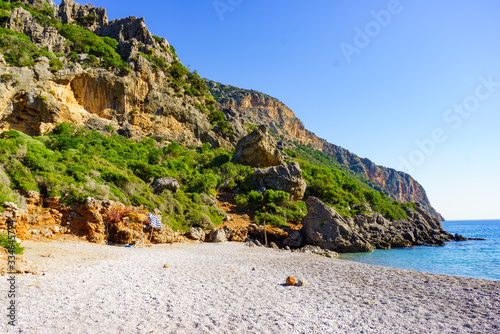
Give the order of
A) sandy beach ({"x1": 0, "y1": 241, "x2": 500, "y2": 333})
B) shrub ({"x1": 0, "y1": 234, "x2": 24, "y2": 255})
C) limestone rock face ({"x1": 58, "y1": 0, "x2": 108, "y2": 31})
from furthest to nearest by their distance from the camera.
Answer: limestone rock face ({"x1": 58, "y1": 0, "x2": 108, "y2": 31})
shrub ({"x1": 0, "y1": 234, "x2": 24, "y2": 255})
sandy beach ({"x1": 0, "y1": 241, "x2": 500, "y2": 333})

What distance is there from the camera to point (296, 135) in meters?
132

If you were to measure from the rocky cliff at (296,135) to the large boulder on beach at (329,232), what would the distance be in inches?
3043

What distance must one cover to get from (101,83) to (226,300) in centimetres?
3926

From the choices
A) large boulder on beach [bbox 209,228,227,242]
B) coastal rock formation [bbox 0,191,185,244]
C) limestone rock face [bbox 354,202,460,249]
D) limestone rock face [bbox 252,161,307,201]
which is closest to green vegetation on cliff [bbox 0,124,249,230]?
coastal rock formation [bbox 0,191,185,244]

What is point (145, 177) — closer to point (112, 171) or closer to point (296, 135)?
point (112, 171)

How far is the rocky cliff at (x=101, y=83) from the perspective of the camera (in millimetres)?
28969

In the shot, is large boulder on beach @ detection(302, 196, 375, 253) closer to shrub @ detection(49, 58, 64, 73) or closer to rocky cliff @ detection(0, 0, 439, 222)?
rocky cliff @ detection(0, 0, 439, 222)

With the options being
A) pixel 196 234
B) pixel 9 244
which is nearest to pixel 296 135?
pixel 196 234

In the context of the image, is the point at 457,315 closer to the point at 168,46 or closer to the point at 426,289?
the point at 426,289

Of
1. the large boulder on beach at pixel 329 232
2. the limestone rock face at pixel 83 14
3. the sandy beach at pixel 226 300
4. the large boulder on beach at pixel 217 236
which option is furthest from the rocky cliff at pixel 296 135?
the sandy beach at pixel 226 300

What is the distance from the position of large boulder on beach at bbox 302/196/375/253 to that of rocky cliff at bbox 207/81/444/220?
254ft

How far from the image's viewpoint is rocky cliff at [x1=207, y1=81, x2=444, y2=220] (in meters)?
116

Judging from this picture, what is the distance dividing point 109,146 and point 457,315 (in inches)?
1278

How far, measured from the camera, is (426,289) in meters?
8.52
